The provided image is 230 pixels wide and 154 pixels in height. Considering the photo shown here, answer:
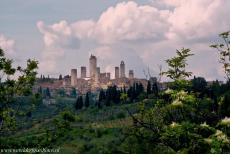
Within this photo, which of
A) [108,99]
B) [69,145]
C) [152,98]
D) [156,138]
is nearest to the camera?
[156,138]

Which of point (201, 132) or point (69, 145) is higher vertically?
point (201, 132)

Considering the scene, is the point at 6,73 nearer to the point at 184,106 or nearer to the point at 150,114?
the point at 150,114

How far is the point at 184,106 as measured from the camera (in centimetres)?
1425

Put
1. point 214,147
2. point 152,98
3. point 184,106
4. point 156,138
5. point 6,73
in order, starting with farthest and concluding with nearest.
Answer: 1. point 152,98
2. point 6,73
3. point 156,138
4. point 184,106
5. point 214,147

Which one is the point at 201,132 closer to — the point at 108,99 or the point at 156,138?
the point at 156,138

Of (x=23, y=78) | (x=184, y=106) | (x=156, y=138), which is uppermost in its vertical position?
(x=23, y=78)

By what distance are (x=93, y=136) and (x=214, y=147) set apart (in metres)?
117

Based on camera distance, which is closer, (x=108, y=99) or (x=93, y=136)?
(x=93, y=136)

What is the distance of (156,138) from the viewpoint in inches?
606

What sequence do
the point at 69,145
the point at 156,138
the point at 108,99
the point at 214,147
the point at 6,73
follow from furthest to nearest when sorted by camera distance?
1. the point at 108,99
2. the point at 69,145
3. the point at 6,73
4. the point at 156,138
5. the point at 214,147

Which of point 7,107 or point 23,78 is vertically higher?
point 23,78

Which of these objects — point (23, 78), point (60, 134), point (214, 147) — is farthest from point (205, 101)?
point (23, 78)

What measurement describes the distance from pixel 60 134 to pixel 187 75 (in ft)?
16.4

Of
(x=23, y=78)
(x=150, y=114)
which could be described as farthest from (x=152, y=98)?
(x=23, y=78)
